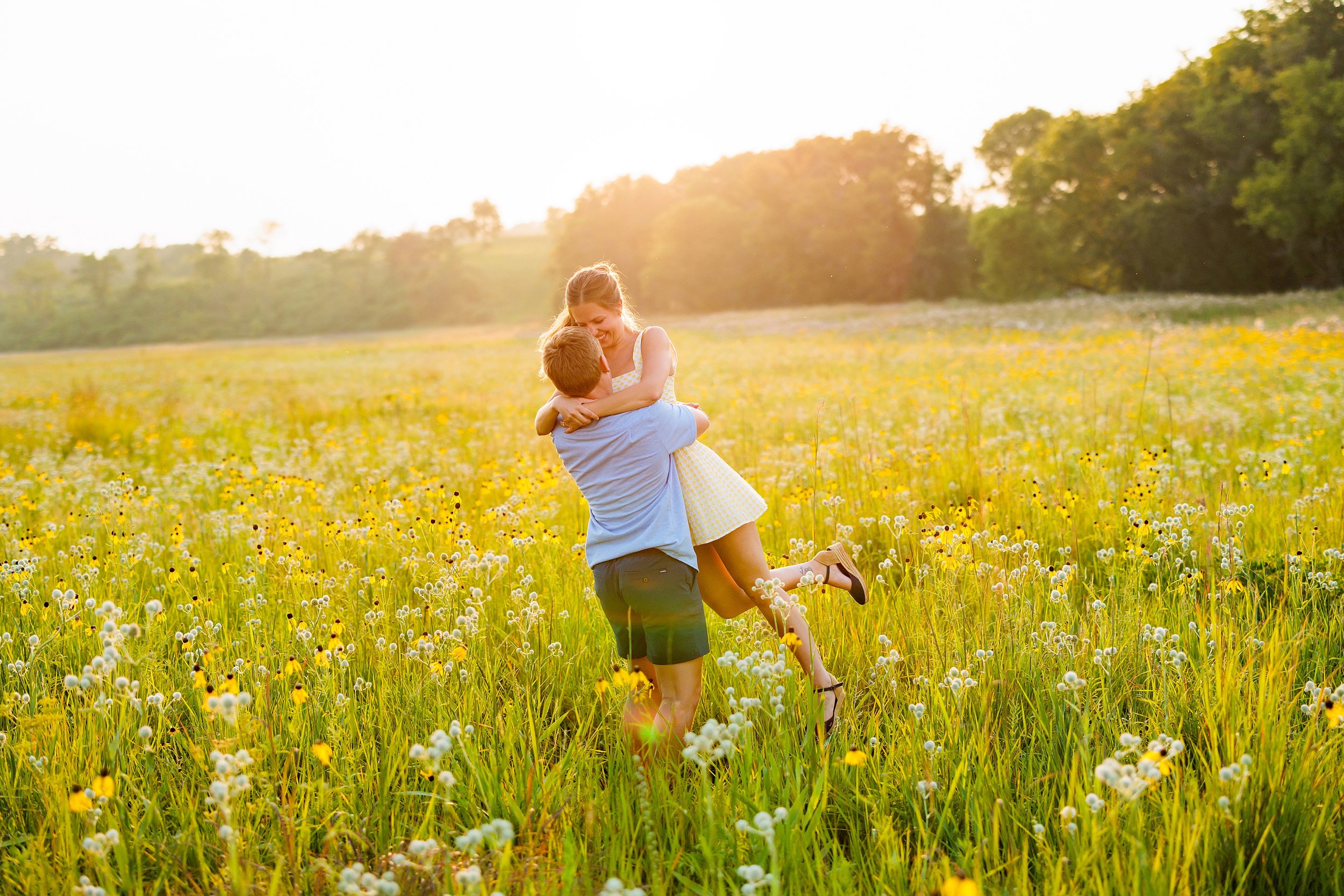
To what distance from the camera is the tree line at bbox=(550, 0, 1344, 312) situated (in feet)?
116

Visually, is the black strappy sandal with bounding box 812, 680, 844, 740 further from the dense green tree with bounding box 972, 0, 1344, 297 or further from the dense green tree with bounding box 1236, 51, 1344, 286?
the dense green tree with bounding box 972, 0, 1344, 297

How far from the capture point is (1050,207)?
46531 millimetres

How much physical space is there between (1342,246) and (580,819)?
4665 cm

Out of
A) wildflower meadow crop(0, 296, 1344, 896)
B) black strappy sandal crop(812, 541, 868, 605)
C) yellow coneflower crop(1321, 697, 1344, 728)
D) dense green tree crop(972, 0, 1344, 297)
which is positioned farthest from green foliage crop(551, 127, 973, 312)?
yellow coneflower crop(1321, 697, 1344, 728)

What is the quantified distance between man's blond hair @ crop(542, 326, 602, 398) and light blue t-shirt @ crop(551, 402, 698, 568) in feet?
0.51

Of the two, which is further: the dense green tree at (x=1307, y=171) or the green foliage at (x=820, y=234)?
the green foliage at (x=820, y=234)

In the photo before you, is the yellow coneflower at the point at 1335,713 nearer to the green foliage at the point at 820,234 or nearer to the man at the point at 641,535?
the man at the point at 641,535

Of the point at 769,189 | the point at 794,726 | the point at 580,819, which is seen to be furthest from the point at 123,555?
the point at 769,189

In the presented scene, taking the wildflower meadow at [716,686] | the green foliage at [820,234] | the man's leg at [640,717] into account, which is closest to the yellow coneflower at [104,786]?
the wildflower meadow at [716,686]

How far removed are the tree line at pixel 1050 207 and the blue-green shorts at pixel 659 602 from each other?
130ft

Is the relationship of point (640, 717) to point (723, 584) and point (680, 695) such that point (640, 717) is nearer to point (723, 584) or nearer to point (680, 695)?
point (680, 695)

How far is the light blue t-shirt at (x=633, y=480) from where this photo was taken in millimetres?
2981

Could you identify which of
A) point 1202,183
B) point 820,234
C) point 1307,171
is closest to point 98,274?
point 820,234

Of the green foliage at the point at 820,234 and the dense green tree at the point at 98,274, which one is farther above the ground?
the dense green tree at the point at 98,274
